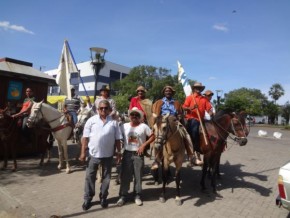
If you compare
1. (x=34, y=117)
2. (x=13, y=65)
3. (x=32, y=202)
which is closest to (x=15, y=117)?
(x=34, y=117)

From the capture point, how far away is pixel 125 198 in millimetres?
5820

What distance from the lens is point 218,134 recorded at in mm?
7289

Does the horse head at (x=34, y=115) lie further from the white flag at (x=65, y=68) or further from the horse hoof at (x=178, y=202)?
the horse hoof at (x=178, y=202)

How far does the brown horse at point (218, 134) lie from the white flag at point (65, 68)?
5730 mm

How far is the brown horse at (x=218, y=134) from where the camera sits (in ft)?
23.4

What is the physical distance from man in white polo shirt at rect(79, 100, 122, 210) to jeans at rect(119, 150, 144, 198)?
0.42 meters

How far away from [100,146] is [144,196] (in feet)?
6.43

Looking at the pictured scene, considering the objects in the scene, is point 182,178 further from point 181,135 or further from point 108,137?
point 108,137

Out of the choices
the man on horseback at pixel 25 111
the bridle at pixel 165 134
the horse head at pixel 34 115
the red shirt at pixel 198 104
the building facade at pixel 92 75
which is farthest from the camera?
the building facade at pixel 92 75

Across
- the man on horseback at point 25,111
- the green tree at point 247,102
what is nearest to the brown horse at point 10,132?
the man on horseback at point 25,111

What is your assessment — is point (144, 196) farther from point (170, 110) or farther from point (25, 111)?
point (25, 111)

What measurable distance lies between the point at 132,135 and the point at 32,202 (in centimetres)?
260

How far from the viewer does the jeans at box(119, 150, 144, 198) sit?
5.78 m

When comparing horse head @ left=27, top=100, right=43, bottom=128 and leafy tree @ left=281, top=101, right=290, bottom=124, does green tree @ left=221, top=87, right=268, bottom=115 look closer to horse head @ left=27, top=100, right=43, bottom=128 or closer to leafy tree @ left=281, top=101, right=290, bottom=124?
leafy tree @ left=281, top=101, right=290, bottom=124
